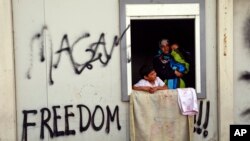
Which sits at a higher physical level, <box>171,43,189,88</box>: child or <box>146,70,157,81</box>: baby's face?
<box>171,43,189,88</box>: child

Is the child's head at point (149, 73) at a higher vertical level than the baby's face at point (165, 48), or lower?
lower

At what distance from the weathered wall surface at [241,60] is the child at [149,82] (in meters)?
1.13

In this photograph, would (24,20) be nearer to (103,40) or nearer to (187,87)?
(103,40)

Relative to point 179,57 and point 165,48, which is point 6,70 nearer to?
point 165,48

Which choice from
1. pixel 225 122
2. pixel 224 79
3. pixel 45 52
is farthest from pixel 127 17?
pixel 225 122

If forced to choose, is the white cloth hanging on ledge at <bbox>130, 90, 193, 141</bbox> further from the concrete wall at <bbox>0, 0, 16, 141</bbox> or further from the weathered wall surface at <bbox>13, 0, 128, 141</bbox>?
the concrete wall at <bbox>0, 0, 16, 141</bbox>

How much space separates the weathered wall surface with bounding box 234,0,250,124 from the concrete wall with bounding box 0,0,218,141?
5.70ft

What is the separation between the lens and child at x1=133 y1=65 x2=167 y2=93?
6.71m

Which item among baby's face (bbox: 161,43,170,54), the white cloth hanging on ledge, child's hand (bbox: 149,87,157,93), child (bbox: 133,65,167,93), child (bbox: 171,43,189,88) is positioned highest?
baby's face (bbox: 161,43,170,54)

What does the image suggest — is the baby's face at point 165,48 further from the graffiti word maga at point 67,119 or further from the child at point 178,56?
the graffiti word maga at point 67,119

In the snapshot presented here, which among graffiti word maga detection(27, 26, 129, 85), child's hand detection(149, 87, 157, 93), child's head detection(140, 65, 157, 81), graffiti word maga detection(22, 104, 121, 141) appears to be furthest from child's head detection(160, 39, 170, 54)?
graffiti word maga detection(22, 104, 121, 141)

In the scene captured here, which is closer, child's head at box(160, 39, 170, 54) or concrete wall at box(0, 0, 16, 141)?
concrete wall at box(0, 0, 16, 141)

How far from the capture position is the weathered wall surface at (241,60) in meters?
6.80

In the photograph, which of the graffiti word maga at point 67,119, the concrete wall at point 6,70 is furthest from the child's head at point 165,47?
the concrete wall at point 6,70
